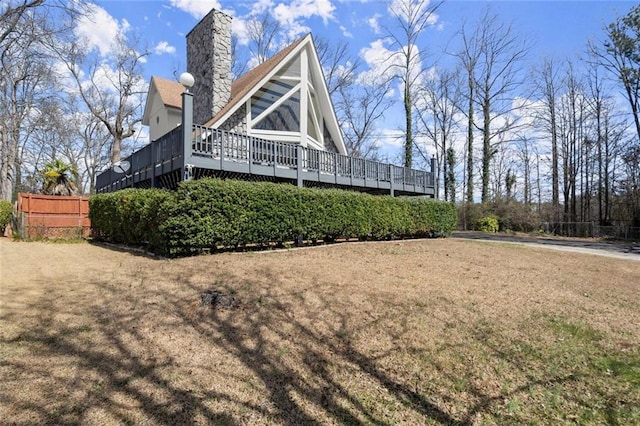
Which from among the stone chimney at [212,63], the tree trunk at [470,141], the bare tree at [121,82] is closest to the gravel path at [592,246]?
the tree trunk at [470,141]

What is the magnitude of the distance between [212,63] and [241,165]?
607cm

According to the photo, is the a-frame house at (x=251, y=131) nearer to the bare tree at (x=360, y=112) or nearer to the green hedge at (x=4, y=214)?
the green hedge at (x=4, y=214)

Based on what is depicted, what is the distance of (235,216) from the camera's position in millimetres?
7742

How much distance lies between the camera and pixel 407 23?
25484 millimetres

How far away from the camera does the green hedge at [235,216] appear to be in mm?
7191

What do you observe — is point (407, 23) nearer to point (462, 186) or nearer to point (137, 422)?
point (462, 186)

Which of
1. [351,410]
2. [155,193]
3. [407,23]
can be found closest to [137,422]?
[351,410]

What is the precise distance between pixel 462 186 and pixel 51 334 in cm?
3367

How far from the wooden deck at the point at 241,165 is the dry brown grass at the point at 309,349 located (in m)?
3.80

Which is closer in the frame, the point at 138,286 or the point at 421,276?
the point at 138,286

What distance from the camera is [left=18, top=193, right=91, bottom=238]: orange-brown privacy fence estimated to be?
12812mm

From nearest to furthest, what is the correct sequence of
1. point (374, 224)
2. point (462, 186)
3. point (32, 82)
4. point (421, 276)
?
point (421, 276), point (374, 224), point (32, 82), point (462, 186)

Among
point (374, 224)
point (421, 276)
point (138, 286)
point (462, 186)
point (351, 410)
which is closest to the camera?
point (351, 410)

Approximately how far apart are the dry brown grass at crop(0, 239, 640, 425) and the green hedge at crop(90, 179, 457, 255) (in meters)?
1.36
